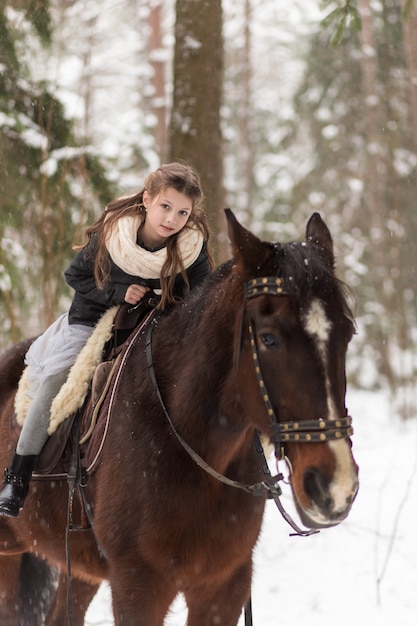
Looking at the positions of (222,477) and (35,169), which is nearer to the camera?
(222,477)

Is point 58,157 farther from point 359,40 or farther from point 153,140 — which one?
point 359,40

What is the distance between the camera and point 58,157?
24.0ft

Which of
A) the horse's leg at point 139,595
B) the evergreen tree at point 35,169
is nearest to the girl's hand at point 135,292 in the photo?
the horse's leg at point 139,595

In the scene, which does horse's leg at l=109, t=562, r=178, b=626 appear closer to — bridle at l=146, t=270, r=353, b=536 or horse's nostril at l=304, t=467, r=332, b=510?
bridle at l=146, t=270, r=353, b=536

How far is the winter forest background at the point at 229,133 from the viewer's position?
22.3 ft

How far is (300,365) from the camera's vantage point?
98.3 inches

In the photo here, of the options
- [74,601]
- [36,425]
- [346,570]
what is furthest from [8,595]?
[346,570]

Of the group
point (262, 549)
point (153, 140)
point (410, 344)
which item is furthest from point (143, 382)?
point (153, 140)

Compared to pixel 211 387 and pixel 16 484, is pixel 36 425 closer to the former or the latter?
pixel 16 484

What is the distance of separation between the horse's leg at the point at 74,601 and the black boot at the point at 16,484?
3.96ft

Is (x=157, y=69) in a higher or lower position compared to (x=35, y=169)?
higher

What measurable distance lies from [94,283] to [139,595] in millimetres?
1605

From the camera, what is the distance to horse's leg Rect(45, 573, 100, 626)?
4578 mm

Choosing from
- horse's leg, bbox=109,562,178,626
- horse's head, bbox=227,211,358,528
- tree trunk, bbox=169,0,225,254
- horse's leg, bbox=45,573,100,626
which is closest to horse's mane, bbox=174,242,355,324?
horse's head, bbox=227,211,358,528
